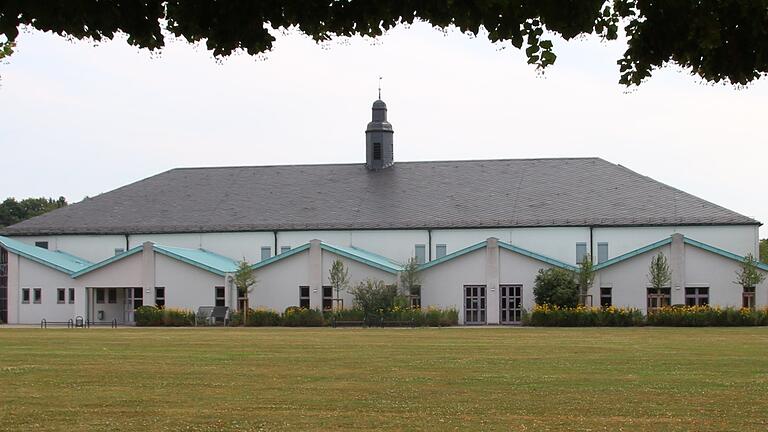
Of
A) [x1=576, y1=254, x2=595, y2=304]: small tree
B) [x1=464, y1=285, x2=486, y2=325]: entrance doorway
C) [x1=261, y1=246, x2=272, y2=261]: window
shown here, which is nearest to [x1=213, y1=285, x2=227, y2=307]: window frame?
[x1=261, y1=246, x2=272, y2=261]: window

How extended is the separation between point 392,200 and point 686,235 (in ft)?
48.9

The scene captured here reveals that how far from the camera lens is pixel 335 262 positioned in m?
54.3

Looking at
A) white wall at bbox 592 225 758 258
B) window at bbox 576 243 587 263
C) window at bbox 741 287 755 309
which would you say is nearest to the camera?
window at bbox 741 287 755 309

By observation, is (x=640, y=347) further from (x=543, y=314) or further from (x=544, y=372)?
(x=543, y=314)

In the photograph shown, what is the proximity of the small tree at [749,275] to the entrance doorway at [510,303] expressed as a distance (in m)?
9.50

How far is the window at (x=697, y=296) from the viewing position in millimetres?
52594

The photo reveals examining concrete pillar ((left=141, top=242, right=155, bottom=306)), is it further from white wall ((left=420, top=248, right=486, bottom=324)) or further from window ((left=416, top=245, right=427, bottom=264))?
window ((left=416, top=245, right=427, bottom=264))

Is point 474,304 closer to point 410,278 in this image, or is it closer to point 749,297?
point 410,278

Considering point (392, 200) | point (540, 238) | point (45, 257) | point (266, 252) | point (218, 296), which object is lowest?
point (218, 296)

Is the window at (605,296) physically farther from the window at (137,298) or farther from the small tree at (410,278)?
the window at (137,298)

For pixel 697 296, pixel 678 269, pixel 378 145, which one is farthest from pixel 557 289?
pixel 378 145

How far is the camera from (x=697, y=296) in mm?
52688

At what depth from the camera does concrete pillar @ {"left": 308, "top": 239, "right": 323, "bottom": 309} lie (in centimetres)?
5538

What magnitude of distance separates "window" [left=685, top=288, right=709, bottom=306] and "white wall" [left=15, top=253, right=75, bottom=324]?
28505mm
